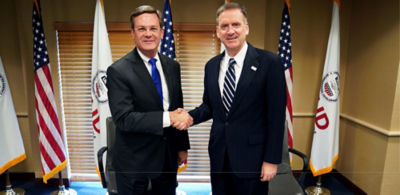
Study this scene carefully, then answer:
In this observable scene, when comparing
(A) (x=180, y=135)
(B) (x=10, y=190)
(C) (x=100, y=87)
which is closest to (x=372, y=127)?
(A) (x=180, y=135)

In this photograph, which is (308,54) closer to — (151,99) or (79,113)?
(151,99)

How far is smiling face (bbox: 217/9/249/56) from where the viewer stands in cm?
110

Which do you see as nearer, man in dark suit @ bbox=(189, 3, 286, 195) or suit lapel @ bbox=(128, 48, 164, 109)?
man in dark suit @ bbox=(189, 3, 286, 195)

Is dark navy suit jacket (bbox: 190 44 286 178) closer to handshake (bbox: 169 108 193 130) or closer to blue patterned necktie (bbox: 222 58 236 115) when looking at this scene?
blue patterned necktie (bbox: 222 58 236 115)

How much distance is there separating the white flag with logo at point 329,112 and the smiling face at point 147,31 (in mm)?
1936

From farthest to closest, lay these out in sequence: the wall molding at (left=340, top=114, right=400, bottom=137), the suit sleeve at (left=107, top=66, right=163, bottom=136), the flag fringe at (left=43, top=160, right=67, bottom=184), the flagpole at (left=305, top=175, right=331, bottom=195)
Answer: the flag fringe at (left=43, top=160, right=67, bottom=184)
the wall molding at (left=340, top=114, right=400, bottom=137)
the flagpole at (left=305, top=175, right=331, bottom=195)
the suit sleeve at (left=107, top=66, right=163, bottom=136)

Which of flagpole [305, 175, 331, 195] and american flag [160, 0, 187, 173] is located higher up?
american flag [160, 0, 187, 173]

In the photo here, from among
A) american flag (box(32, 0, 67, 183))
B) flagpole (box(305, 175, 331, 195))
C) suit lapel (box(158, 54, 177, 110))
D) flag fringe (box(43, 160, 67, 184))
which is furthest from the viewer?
flag fringe (box(43, 160, 67, 184))

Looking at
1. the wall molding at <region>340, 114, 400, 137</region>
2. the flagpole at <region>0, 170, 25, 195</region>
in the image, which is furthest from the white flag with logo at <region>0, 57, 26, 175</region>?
the wall molding at <region>340, 114, 400, 137</region>

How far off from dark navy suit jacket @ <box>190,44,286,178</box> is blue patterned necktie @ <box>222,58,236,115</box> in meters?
0.03

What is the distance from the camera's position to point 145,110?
128cm

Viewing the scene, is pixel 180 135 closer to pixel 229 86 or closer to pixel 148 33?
pixel 229 86

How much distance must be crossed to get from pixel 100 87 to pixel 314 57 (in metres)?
2.39

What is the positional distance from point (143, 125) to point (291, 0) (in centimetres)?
231
